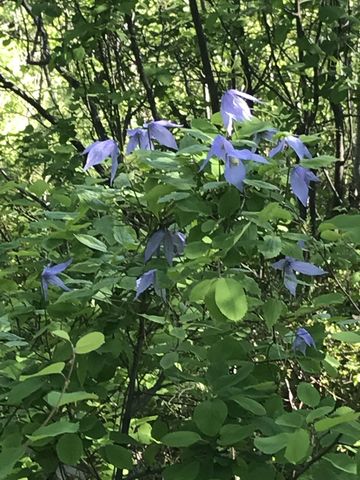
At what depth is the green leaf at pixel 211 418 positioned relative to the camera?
1.20 metres

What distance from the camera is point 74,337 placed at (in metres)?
1.42

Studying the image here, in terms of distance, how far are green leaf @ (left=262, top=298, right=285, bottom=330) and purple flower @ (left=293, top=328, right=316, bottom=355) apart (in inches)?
→ 4.9

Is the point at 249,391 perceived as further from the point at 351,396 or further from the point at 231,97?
the point at 351,396

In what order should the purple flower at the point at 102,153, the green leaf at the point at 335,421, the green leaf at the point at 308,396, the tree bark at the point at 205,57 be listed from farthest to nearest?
the tree bark at the point at 205,57, the purple flower at the point at 102,153, the green leaf at the point at 308,396, the green leaf at the point at 335,421

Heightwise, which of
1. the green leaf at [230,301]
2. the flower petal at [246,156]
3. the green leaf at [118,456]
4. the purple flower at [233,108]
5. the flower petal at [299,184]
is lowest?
the green leaf at [118,456]

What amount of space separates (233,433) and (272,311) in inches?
9.3

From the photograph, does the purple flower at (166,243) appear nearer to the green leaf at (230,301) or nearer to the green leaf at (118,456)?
the green leaf at (230,301)

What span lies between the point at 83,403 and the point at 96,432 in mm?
137

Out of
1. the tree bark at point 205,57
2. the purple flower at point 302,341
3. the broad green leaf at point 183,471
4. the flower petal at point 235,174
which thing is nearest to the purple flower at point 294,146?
the flower petal at point 235,174

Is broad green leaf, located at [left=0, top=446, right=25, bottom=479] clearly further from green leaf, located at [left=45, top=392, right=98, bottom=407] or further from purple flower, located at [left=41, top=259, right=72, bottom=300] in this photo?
purple flower, located at [left=41, top=259, right=72, bottom=300]

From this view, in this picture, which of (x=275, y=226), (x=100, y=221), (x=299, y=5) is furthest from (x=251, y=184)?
(x=299, y=5)

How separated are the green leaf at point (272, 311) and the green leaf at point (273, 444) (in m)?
0.22

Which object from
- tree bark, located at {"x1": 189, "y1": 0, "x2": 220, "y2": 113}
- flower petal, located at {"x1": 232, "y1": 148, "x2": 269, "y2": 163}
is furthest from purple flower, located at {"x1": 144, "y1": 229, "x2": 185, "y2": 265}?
tree bark, located at {"x1": 189, "y1": 0, "x2": 220, "y2": 113}

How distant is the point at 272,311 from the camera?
129cm
